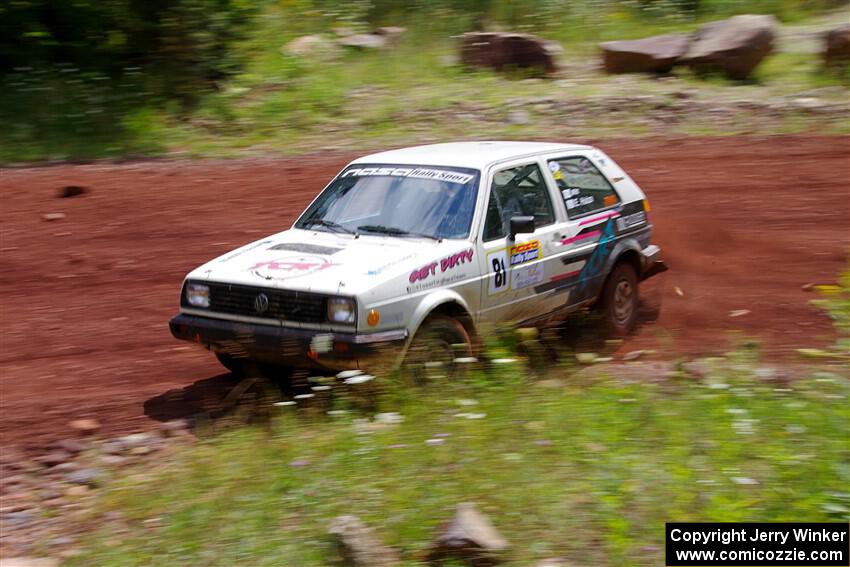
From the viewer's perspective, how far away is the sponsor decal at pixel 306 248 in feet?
21.3

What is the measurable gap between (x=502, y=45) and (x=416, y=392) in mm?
11893

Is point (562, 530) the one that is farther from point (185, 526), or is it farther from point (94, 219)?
point (94, 219)

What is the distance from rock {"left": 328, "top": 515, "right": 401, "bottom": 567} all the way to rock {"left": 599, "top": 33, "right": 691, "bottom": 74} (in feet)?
44.2

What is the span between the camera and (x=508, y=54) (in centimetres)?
1656

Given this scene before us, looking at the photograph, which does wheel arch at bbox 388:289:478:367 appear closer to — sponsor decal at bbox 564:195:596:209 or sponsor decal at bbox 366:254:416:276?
sponsor decal at bbox 366:254:416:276

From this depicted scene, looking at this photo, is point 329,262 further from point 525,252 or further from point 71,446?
point 71,446

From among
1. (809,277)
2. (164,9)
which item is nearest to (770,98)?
(809,277)

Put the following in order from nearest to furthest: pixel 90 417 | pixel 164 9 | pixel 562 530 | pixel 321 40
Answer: pixel 562 530 < pixel 90 417 < pixel 164 9 < pixel 321 40

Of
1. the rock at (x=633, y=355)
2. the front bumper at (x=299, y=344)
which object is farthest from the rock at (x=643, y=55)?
the front bumper at (x=299, y=344)

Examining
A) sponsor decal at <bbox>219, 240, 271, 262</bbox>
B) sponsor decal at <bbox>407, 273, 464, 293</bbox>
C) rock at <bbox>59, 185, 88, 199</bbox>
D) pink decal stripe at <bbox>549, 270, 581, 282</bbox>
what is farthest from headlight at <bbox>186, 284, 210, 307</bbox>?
rock at <bbox>59, 185, 88, 199</bbox>

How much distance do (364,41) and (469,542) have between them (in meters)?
14.8

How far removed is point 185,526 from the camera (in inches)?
175

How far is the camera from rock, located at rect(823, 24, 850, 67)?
50.5 ft

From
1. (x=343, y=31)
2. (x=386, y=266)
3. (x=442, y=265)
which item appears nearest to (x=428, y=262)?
(x=442, y=265)
